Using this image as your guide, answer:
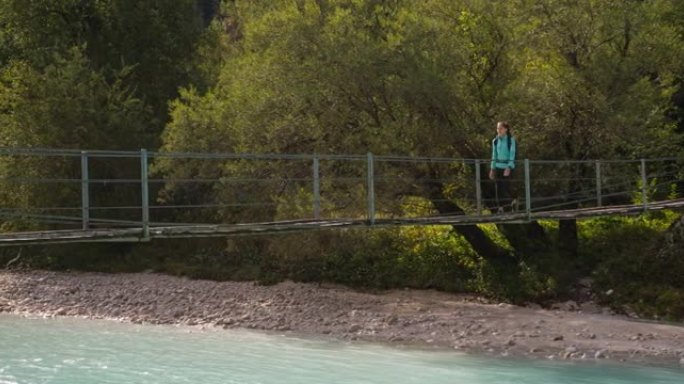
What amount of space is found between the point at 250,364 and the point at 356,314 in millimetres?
4559


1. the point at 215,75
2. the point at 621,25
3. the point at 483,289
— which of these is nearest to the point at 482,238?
the point at 483,289

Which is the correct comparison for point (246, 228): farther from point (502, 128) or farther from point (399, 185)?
point (399, 185)

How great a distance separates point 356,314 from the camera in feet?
52.3

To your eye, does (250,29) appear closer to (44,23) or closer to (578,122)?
(578,122)

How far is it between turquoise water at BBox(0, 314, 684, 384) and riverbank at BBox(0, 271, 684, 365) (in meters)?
0.91

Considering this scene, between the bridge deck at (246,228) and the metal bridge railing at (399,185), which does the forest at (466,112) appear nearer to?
the metal bridge railing at (399,185)

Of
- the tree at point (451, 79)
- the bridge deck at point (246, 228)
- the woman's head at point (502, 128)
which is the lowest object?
the bridge deck at point (246, 228)

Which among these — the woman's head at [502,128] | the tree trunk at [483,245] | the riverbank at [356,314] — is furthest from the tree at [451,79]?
the riverbank at [356,314]

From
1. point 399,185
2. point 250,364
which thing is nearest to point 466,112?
point 399,185

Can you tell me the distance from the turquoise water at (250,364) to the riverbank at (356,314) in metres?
0.91

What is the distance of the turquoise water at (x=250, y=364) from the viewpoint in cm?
1066

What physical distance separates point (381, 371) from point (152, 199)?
1343 centimetres

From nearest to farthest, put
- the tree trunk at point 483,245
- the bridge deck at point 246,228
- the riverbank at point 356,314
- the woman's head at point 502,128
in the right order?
the bridge deck at point 246,228
the riverbank at point 356,314
the woman's head at point 502,128
the tree trunk at point 483,245

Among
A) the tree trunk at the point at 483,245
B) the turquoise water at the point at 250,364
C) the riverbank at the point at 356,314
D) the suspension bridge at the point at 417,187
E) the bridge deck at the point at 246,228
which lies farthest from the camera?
the tree trunk at the point at 483,245
